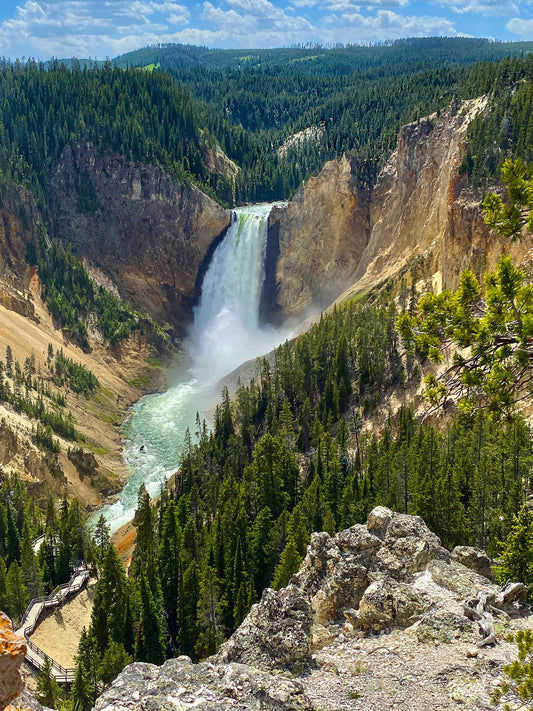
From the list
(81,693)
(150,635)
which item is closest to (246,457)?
(150,635)

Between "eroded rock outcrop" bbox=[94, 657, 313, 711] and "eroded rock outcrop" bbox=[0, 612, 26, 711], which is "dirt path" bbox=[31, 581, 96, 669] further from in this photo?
"eroded rock outcrop" bbox=[0, 612, 26, 711]

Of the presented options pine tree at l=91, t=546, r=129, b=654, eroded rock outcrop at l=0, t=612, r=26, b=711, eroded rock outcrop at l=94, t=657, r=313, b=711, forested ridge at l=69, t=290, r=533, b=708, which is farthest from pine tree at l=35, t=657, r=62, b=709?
eroded rock outcrop at l=0, t=612, r=26, b=711

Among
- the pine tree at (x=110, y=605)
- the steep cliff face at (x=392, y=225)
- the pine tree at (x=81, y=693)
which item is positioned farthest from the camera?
the steep cliff face at (x=392, y=225)

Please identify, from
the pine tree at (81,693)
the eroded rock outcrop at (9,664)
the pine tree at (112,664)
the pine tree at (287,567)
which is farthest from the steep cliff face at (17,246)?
the eroded rock outcrop at (9,664)

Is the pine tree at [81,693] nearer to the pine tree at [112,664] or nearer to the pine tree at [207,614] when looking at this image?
the pine tree at [112,664]

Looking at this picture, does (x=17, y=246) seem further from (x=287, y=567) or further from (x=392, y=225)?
(x=287, y=567)

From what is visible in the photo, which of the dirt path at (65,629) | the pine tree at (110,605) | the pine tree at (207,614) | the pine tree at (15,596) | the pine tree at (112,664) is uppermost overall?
the pine tree at (207,614)
